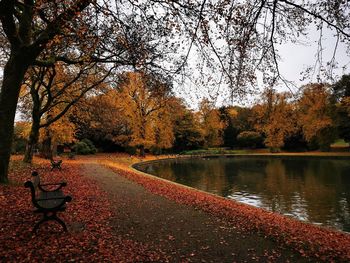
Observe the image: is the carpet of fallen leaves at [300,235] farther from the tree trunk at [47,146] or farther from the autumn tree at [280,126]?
the autumn tree at [280,126]

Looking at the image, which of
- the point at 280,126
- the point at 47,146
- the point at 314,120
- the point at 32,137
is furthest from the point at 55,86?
the point at 314,120

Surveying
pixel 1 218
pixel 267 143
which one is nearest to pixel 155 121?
pixel 267 143

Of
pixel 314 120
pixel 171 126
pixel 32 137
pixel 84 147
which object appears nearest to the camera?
pixel 32 137

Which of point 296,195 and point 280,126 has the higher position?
point 280,126

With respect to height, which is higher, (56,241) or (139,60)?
(139,60)

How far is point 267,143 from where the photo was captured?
2325 inches

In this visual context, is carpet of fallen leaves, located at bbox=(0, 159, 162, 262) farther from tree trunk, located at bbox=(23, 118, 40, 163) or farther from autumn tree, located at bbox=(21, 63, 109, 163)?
tree trunk, located at bbox=(23, 118, 40, 163)

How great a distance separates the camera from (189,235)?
7.22 metres

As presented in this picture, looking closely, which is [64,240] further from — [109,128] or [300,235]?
[109,128]

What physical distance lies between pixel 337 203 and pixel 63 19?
1346 cm

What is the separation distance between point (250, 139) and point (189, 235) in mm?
58105

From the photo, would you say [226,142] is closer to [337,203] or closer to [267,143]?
[267,143]

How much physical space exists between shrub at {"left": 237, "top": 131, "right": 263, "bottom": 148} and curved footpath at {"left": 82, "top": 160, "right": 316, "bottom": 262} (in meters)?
54.2

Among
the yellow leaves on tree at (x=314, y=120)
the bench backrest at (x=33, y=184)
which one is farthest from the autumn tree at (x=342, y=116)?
the bench backrest at (x=33, y=184)
